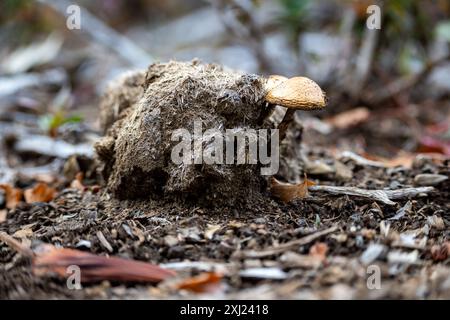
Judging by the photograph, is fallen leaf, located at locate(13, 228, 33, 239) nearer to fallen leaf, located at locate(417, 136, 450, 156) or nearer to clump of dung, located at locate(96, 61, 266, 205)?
clump of dung, located at locate(96, 61, 266, 205)

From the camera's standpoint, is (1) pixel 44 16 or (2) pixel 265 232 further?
(1) pixel 44 16

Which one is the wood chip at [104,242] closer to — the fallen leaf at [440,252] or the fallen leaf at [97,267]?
the fallen leaf at [97,267]

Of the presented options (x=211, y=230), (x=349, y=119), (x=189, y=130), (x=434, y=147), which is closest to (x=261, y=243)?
(x=211, y=230)

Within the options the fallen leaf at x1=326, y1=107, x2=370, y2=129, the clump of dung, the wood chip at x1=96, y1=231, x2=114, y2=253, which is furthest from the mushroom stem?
the fallen leaf at x1=326, y1=107, x2=370, y2=129

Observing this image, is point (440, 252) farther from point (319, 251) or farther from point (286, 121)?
point (286, 121)

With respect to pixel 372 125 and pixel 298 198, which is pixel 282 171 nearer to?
pixel 298 198
